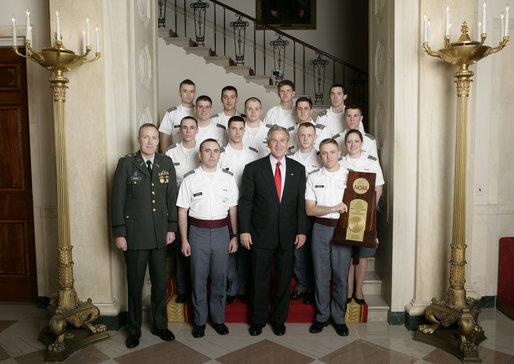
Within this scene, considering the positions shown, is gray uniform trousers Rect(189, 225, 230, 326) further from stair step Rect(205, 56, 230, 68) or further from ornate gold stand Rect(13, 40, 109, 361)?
stair step Rect(205, 56, 230, 68)

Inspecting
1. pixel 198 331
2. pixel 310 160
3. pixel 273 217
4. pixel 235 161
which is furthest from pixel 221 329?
pixel 310 160

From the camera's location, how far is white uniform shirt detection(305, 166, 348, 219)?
359 cm

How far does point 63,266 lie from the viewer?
3.42 m

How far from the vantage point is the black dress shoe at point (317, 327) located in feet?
12.1

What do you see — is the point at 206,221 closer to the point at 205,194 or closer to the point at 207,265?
the point at 205,194

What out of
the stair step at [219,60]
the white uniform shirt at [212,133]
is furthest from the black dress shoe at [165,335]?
the stair step at [219,60]

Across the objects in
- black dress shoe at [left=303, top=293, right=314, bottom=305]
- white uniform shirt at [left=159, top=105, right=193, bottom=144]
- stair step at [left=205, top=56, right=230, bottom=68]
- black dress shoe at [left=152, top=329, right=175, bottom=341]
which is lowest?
black dress shoe at [left=152, top=329, right=175, bottom=341]

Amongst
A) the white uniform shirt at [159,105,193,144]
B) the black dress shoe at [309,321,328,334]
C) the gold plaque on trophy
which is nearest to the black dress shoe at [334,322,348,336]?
the black dress shoe at [309,321,328,334]

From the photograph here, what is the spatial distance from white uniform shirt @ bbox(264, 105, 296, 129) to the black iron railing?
4.12 meters

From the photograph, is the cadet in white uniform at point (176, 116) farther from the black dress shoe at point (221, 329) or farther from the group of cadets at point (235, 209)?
the black dress shoe at point (221, 329)

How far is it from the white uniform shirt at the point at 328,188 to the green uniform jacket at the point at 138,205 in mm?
1160

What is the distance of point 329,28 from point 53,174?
655 cm

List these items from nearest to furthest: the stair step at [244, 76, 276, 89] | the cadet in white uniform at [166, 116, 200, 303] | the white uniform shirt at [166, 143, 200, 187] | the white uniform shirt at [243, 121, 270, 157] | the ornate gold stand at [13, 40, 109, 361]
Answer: the ornate gold stand at [13, 40, 109, 361] → the cadet in white uniform at [166, 116, 200, 303] → the white uniform shirt at [166, 143, 200, 187] → the white uniform shirt at [243, 121, 270, 157] → the stair step at [244, 76, 276, 89]

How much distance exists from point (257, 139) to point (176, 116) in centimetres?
88
